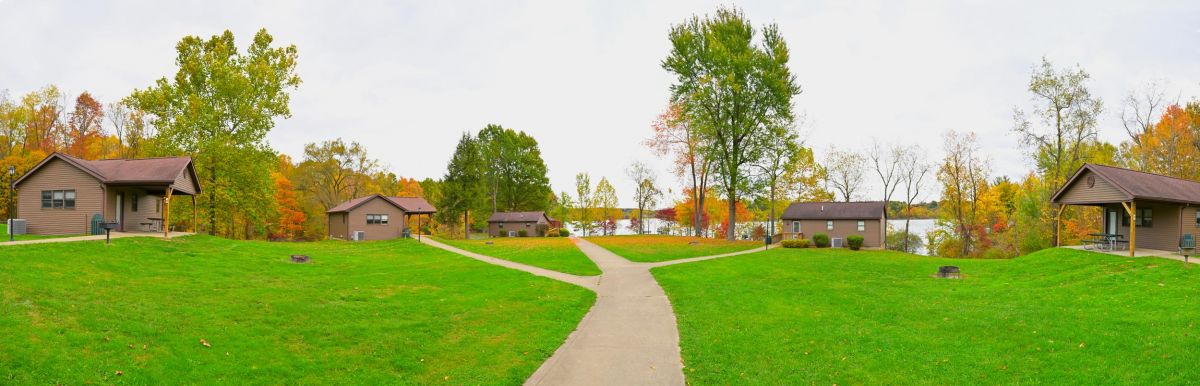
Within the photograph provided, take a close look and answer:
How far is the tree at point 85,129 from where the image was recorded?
48.9 meters

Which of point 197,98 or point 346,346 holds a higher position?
point 197,98

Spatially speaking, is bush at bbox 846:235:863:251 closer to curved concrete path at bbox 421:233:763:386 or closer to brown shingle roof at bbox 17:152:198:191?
curved concrete path at bbox 421:233:763:386

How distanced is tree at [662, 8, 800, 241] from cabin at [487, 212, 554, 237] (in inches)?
1077

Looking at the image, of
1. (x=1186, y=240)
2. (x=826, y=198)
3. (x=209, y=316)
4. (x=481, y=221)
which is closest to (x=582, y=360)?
(x=209, y=316)

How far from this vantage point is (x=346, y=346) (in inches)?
440

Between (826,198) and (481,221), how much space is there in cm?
4231

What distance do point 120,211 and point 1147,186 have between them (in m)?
50.5

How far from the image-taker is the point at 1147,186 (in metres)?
25.7

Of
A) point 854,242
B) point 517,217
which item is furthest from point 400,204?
point 854,242

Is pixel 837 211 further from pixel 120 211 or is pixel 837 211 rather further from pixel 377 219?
pixel 120 211

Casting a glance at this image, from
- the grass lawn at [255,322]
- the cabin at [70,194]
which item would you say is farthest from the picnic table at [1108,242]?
the cabin at [70,194]

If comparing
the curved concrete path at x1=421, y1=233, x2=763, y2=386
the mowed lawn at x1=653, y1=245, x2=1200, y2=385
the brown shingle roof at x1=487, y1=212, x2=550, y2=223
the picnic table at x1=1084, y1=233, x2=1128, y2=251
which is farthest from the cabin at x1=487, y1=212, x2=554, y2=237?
the picnic table at x1=1084, y1=233, x2=1128, y2=251

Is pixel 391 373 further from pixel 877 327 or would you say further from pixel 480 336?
pixel 877 327

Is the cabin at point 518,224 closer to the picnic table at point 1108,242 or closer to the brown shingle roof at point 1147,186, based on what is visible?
the brown shingle roof at point 1147,186
